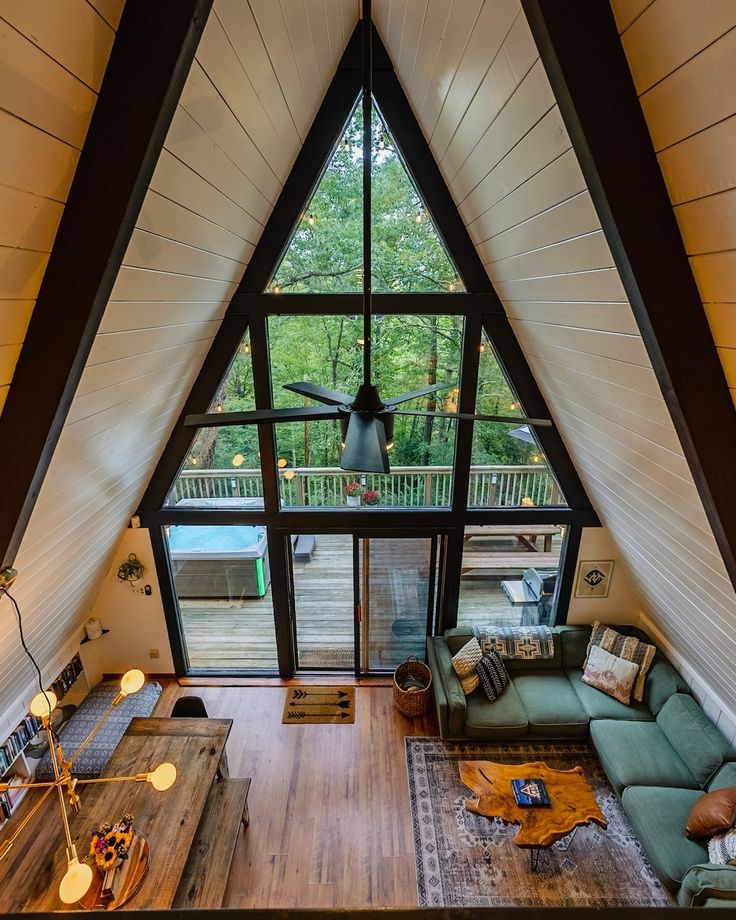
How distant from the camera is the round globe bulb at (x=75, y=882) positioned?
5.82 feet

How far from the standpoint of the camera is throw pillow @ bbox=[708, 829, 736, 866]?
2730 mm

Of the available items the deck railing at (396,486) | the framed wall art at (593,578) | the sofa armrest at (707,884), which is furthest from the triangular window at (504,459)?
the sofa armrest at (707,884)

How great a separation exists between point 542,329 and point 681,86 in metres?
1.83

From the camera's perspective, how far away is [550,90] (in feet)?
4.98

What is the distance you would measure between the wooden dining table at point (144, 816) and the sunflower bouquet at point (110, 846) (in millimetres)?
128

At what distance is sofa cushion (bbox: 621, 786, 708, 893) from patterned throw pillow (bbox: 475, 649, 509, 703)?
114cm

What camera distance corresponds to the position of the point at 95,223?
4.62 feet

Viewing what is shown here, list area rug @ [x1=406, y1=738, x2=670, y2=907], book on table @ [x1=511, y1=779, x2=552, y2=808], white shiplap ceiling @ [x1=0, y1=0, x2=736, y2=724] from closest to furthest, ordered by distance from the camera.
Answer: white shiplap ceiling @ [x1=0, y1=0, x2=736, y2=724], area rug @ [x1=406, y1=738, x2=670, y2=907], book on table @ [x1=511, y1=779, x2=552, y2=808]

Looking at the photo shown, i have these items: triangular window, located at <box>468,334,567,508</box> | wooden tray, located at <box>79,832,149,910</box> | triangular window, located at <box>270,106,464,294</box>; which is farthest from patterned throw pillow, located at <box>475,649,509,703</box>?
triangular window, located at <box>270,106,464,294</box>

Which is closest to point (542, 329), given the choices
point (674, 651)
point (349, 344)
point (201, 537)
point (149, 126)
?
point (349, 344)

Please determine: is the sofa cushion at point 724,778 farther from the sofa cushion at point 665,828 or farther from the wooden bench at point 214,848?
the wooden bench at point 214,848

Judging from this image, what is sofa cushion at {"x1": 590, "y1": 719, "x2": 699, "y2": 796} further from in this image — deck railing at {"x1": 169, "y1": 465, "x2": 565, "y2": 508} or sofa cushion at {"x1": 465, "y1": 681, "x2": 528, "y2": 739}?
deck railing at {"x1": 169, "y1": 465, "x2": 565, "y2": 508}

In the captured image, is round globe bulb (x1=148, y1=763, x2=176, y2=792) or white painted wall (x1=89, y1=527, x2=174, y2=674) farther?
white painted wall (x1=89, y1=527, x2=174, y2=674)

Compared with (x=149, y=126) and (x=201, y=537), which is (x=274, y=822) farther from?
(x=149, y=126)
